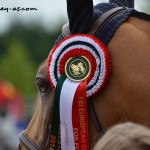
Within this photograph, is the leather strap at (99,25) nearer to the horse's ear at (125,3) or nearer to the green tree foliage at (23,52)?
the horse's ear at (125,3)

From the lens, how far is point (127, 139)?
2.83 meters

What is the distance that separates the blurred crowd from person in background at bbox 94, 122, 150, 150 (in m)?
14.4

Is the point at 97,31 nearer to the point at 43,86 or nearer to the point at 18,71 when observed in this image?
the point at 43,86

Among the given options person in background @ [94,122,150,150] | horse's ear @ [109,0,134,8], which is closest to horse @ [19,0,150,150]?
horse's ear @ [109,0,134,8]

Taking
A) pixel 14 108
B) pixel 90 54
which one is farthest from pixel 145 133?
pixel 14 108

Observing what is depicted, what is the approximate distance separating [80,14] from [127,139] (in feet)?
3.88

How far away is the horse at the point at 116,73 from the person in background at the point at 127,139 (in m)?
0.76

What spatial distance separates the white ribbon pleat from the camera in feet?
12.7

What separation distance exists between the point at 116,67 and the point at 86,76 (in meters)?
0.19

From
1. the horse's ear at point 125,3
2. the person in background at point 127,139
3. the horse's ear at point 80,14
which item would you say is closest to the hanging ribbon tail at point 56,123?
the horse's ear at point 80,14

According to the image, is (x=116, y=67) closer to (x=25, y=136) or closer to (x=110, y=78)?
(x=110, y=78)

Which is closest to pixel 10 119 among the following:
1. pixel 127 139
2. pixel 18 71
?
pixel 127 139

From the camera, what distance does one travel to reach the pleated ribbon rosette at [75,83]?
385cm

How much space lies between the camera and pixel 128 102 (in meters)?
3.74
